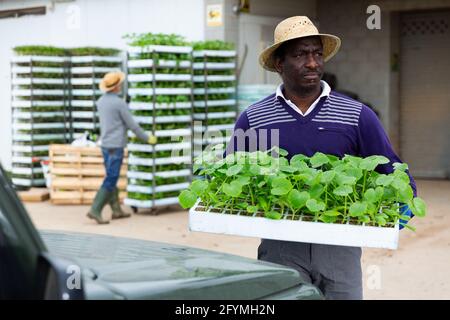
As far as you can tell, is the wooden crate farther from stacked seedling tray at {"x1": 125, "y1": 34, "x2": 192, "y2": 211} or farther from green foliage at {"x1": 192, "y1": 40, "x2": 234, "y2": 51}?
green foliage at {"x1": 192, "y1": 40, "x2": 234, "y2": 51}

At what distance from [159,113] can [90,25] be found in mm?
4045

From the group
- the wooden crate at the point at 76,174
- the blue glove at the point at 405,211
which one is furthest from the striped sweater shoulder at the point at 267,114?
the wooden crate at the point at 76,174

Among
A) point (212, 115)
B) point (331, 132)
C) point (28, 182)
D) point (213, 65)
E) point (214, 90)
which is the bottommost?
point (28, 182)

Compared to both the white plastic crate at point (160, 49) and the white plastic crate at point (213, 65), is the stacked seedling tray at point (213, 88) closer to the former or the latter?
the white plastic crate at point (213, 65)

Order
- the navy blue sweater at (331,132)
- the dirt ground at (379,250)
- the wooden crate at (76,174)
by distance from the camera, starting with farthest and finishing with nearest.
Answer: the wooden crate at (76,174), the dirt ground at (379,250), the navy blue sweater at (331,132)

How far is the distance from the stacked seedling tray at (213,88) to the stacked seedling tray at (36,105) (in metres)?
2.83

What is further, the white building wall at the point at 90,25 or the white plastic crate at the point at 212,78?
the white building wall at the point at 90,25

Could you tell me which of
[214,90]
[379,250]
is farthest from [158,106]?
[379,250]

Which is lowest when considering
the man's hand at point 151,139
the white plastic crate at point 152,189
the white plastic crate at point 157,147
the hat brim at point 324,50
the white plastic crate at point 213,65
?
the white plastic crate at point 152,189

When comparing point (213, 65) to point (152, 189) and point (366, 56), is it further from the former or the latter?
point (366, 56)

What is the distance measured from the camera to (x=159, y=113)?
1113 cm

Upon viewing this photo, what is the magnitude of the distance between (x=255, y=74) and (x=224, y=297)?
1076 centimetres

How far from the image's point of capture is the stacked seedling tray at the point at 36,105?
43.6ft
